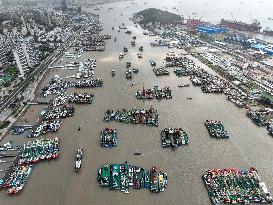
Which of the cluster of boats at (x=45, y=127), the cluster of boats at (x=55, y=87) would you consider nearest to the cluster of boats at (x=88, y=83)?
the cluster of boats at (x=55, y=87)

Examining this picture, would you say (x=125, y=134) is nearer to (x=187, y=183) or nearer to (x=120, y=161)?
(x=120, y=161)

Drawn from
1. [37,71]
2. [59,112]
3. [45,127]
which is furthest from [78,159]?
[37,71]

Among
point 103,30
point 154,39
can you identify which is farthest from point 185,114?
point 103,30

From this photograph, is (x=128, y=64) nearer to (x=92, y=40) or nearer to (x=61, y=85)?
(x=61, y=85)

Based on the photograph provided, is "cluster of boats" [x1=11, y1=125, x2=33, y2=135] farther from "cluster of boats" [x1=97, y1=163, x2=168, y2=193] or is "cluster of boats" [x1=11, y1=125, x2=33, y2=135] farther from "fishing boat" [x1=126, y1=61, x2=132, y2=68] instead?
"fishing boat" [x1=126, y1=61, x2=132, y2=68]

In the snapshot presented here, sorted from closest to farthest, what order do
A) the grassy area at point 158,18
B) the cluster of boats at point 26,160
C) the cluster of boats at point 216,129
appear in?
the cluster of boats at point 26,160 → the cluster of boats at point 216,129 → the grassy area at point 158,18

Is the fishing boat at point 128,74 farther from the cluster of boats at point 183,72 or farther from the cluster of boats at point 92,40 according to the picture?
the cluster of boats at point 92,40
